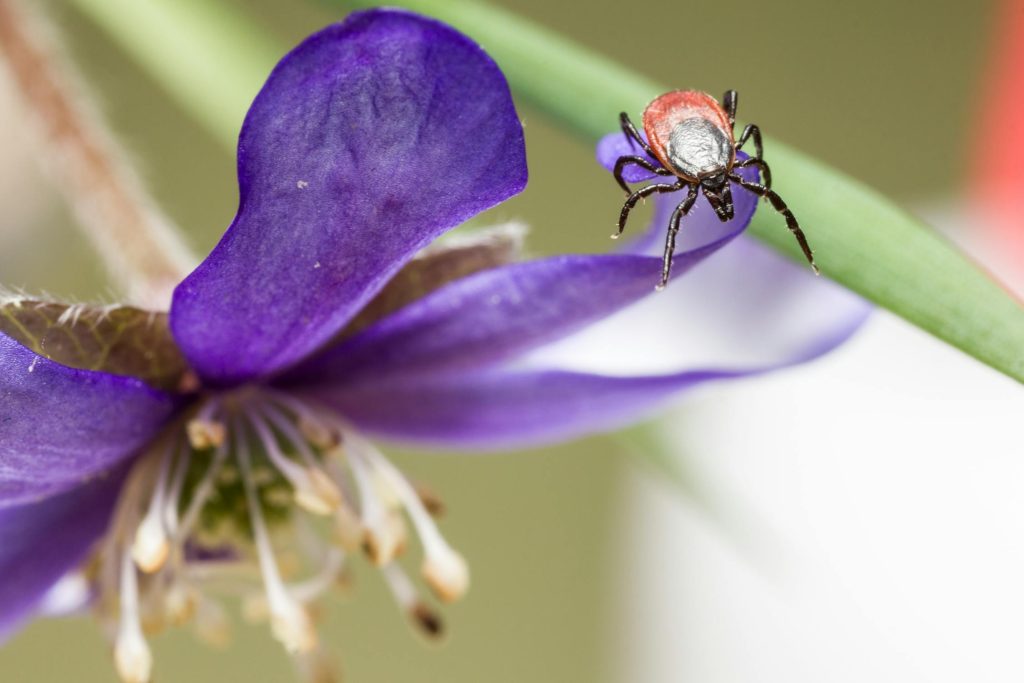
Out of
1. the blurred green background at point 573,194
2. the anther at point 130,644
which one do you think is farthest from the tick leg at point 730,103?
the blurred green background at point 573,194

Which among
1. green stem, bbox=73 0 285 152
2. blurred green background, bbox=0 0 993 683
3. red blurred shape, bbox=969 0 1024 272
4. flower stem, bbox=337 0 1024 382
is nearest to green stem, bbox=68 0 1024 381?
flower stem, bbox=337 0 1024 382

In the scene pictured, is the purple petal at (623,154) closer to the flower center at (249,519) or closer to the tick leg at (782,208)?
the tick leg at (782,208)

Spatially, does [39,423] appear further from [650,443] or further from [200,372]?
[650,443]

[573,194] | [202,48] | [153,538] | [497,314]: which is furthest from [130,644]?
[573,194]

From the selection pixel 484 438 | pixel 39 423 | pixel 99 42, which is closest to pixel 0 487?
pixel 39 423

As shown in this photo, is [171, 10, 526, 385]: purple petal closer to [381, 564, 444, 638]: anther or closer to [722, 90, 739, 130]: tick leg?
[722, 90, 739, 130]: tick leg

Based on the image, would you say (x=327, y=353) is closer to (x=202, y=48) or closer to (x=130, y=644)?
(x=130, y=644)
